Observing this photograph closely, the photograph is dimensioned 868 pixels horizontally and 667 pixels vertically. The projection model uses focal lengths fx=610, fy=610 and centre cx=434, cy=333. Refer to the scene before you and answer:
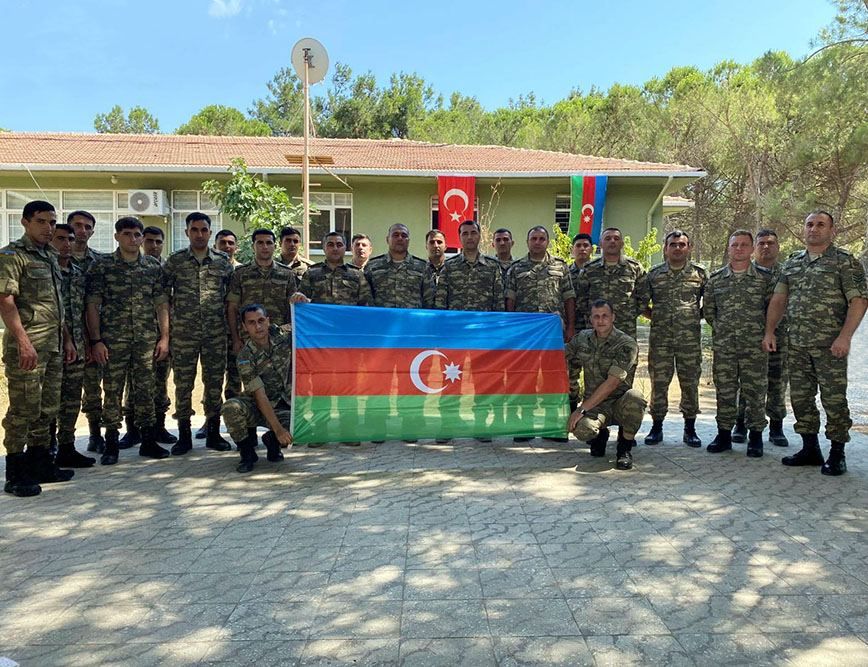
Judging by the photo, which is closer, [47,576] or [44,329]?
[47,576]

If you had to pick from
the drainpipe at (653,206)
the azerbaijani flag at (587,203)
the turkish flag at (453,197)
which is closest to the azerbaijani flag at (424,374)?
the turkish flag at (453,197)

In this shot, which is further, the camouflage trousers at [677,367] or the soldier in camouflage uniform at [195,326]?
the camouflage trousers at [677,367]

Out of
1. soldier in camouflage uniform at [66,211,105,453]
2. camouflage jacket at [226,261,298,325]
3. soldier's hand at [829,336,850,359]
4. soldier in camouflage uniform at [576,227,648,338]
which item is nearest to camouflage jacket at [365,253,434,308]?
camouflage jacket at [226,261,298,325]

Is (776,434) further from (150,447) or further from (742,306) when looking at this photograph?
(150,447)

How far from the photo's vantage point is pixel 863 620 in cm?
231

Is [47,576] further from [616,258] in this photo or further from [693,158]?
[693,158]

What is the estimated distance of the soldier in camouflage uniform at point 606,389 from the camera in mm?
4391

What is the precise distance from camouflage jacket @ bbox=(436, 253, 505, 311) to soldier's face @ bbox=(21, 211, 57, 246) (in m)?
2.88

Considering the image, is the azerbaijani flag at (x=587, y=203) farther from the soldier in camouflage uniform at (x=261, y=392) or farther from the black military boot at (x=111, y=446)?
the black military boot at (x=111, y=446)

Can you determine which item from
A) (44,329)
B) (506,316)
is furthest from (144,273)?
(506,316)

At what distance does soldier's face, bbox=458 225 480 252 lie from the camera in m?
5.21

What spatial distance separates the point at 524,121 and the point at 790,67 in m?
18.1

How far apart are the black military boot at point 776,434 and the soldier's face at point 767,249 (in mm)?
1386

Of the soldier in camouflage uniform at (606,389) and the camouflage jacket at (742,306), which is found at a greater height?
the camouflage jacket at (742,306)
